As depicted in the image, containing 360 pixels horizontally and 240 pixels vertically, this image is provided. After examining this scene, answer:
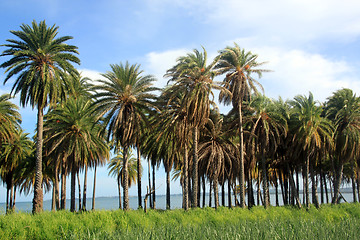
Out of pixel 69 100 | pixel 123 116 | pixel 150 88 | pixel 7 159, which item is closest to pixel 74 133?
pixel 69 100

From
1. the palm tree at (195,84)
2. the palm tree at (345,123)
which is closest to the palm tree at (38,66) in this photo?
the palm tree at (195,84)

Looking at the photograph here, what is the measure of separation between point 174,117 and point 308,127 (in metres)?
14.7

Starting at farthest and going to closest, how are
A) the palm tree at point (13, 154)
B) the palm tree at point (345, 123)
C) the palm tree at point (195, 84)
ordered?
1. the palm tree at point (13, 154)
2. the palm tree at point (345, 123)
3. the palm tree at point (195, 84)

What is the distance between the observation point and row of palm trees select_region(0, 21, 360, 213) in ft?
92.1

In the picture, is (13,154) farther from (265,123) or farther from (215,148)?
(265,123)

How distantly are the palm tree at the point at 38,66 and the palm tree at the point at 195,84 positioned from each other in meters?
10.1

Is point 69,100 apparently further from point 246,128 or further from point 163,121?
point 246,128

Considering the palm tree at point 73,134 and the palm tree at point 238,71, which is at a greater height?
the palm tree at point 238,71

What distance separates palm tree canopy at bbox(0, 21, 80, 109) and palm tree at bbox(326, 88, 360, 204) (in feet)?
99.2

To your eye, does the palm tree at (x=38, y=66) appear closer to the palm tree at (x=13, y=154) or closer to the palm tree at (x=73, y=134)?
the palm tree at (x=73, y=134)

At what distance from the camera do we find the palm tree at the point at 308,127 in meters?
33.0

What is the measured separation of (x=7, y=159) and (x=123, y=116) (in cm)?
2140

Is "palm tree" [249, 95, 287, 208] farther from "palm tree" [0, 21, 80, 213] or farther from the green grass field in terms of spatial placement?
"palm tree" [0, 21, 80, 213]

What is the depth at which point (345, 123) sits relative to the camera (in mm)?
36969
